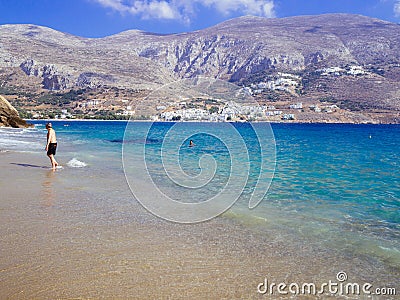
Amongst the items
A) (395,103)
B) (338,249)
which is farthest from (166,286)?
(395,103)

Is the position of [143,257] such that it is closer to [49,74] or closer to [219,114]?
[219,114]

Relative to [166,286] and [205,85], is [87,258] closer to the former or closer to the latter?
[166,286]

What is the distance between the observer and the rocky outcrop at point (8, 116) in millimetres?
47987

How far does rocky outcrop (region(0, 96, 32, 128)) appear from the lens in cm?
4799

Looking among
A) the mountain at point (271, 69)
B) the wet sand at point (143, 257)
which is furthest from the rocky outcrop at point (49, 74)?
the wet sand at point (143, 257)

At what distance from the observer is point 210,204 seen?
9.48 metres

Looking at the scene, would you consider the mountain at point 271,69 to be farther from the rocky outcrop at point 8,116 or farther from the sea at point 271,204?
the sea at point 271,204

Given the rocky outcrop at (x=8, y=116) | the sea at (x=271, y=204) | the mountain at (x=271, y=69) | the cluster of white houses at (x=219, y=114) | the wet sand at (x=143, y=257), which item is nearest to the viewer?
the wet sand at (x=143, y=257)

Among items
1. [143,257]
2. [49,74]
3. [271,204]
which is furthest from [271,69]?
[143,257]

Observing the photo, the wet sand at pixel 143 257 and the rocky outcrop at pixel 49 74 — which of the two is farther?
the rocky outcrop at pixel 49 74

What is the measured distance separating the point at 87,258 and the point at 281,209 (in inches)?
213

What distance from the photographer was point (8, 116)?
168 ft

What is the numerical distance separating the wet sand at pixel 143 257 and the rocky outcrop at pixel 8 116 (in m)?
45.8

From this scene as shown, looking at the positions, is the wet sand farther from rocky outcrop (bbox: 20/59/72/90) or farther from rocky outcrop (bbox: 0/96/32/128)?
rocky outcrop (bbox: 20/59/72/90)
